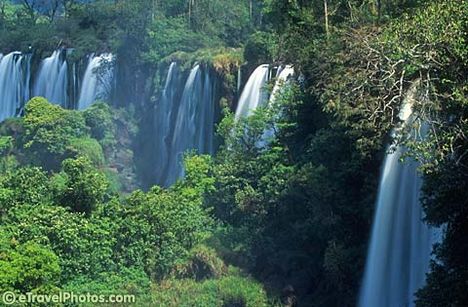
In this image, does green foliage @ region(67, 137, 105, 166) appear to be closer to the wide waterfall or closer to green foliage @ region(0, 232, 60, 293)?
the wide waterfall

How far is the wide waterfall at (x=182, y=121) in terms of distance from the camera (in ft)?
93.5

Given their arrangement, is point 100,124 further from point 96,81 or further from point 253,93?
point 253,93

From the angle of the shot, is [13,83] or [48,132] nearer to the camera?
[48,132]

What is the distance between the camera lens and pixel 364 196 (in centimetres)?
1678

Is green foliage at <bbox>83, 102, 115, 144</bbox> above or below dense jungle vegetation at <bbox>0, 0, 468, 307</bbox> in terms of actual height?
above

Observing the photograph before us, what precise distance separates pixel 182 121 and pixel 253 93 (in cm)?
547

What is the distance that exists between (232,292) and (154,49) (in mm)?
18574

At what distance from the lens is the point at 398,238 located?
582 inches

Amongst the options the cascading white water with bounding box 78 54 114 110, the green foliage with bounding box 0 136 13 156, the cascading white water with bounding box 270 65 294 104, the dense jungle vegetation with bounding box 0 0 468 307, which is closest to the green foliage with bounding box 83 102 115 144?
the green foliage with bounding box 0 136 13 156

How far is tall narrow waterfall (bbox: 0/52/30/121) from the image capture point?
127 ft

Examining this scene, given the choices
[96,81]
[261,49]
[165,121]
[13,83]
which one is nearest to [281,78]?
[261,49]

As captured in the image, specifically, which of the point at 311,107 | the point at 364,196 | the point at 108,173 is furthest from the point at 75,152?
the point at 364,196

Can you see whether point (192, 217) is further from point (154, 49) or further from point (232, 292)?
point (154, 49)

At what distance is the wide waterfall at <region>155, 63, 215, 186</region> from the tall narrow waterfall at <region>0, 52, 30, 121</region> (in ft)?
30.3
